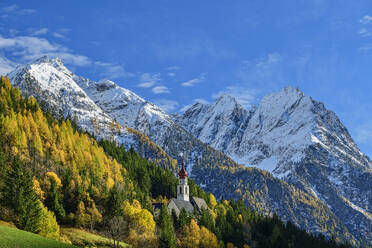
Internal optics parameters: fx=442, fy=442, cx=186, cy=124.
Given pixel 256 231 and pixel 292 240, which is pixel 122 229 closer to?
pixel 256 231

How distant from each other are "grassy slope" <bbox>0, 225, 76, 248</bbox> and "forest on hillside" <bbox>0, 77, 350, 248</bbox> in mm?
17285

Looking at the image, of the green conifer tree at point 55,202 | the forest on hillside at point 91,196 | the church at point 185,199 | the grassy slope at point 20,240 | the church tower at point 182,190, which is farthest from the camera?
the church tower at point 182,190

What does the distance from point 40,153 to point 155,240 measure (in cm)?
5587

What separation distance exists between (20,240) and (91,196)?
5720 centimetres

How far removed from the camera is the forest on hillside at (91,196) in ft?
316

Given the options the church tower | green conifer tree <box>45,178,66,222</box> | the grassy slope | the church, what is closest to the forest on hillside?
green conifer tree <box>45,178,66,222</box>

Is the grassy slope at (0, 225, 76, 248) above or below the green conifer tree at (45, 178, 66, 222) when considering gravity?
below

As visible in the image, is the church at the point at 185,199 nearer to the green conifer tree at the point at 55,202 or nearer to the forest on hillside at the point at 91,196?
the forest on hillside at the point at 91,196

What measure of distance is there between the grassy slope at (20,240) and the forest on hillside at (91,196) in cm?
1729

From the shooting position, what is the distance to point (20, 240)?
221 feet

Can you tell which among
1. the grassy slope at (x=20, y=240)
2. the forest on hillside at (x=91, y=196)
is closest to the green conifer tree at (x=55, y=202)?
the forest on hillside at (x=91, y=196)

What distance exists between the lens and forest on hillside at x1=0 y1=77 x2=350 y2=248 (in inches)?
3794

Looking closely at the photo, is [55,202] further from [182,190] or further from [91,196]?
[182,190]

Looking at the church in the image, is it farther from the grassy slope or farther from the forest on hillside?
the grassy slope
